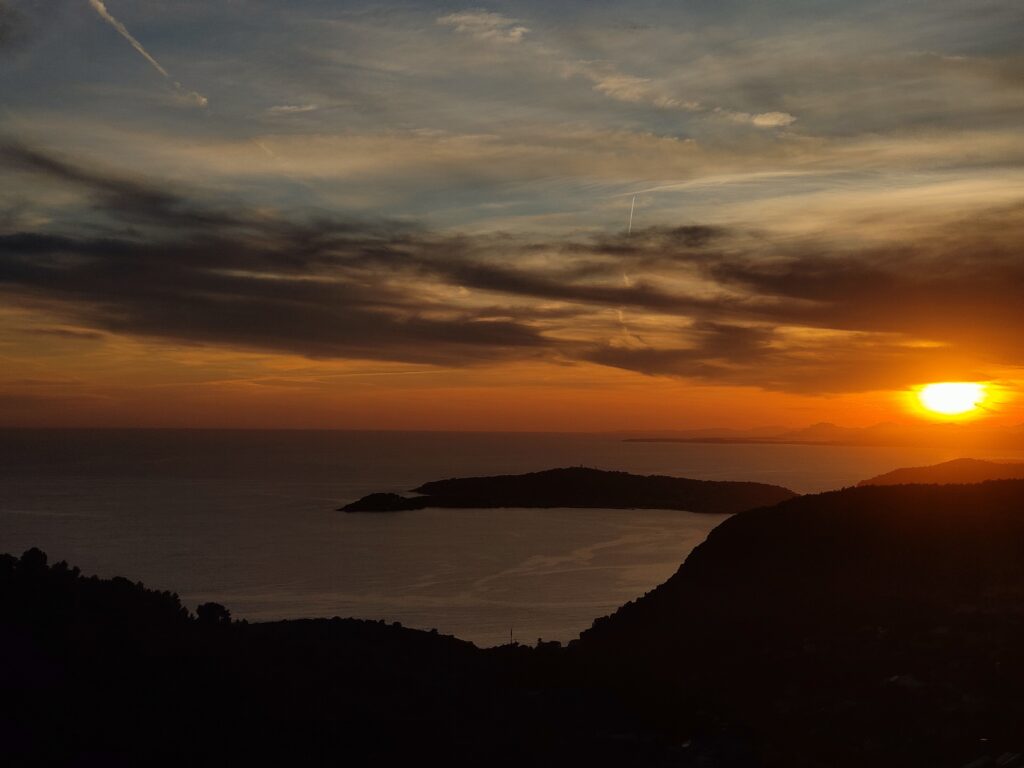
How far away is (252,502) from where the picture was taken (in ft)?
516

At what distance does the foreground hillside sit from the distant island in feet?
374

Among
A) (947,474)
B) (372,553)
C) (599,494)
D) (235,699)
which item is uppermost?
(947,474)

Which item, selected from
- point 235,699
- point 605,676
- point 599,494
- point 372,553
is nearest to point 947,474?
point 599,494

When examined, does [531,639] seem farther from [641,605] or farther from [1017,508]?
[1017,508]

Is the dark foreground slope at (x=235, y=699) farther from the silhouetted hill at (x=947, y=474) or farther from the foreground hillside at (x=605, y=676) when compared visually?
the silhouetted hill at (x=947, y=474)

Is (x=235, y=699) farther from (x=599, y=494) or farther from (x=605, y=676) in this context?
(x=599, y=494)

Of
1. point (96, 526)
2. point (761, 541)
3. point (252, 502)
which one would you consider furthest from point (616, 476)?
point (761, 541)

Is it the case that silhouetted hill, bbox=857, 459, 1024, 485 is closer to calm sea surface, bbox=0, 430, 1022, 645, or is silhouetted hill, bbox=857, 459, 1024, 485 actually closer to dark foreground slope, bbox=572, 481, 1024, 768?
calm sea surface, bbox=0, 430, 1022, 645

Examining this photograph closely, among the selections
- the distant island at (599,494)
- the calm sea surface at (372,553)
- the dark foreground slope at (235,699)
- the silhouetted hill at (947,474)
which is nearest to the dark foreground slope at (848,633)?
the dark foreground slope at (235,699)

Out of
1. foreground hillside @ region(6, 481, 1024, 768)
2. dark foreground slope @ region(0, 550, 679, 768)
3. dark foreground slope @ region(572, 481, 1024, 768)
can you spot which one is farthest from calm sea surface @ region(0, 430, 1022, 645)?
dark foreground slope @ region(0, 550, 679, 768)

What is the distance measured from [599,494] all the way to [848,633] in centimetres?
13012

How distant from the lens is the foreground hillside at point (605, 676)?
21.1 meters

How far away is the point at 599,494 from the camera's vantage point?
160 m

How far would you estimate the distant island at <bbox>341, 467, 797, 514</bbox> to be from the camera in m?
153
